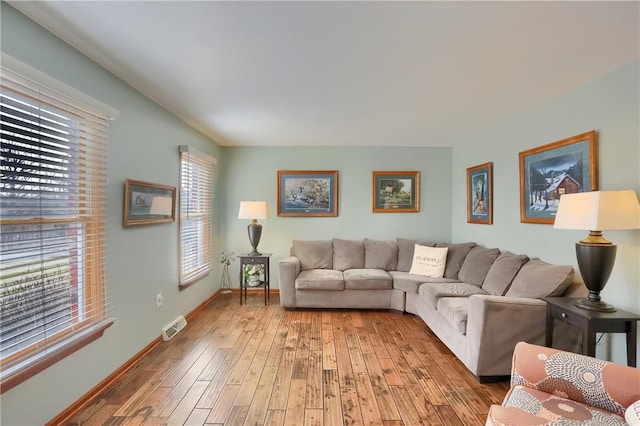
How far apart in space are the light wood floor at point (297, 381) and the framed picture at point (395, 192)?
1882 millimetres

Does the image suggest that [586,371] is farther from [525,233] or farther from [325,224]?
[325,224]

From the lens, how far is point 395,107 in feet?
9.49

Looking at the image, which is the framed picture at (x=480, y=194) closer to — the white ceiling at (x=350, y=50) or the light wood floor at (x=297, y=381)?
the white ceiling at (x=350, y=50)

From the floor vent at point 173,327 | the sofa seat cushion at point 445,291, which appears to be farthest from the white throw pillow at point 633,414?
the floor vent at point 173,327

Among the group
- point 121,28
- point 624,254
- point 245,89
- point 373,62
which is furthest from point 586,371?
point 121,28

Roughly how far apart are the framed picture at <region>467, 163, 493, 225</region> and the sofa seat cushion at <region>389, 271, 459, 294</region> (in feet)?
3.10

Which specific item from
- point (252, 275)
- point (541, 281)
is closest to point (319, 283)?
point (252, 275)

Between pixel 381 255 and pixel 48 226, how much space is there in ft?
11.7

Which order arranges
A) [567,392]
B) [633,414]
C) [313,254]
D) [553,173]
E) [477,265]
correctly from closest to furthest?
[633,414]
[567,392]
[553,173]
[477,265]
[313,254]

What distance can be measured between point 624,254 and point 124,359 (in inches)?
151

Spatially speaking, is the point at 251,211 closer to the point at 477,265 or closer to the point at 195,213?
the point at 195,213

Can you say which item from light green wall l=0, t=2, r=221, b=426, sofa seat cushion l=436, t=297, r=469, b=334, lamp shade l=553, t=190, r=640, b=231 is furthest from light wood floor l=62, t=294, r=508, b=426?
lamp shade l=553, t=190, r=640, b=231

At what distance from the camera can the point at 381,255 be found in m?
4.25

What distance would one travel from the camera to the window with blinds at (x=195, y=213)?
11.2 ft
